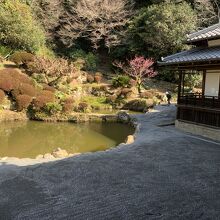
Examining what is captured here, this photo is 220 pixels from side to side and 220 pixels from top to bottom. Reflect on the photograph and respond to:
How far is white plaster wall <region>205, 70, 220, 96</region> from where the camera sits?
1383cm

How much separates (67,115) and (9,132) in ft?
13.2

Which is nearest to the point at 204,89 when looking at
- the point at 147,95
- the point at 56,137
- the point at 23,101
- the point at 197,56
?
the point at 197,56

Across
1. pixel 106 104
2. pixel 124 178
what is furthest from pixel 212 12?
pixel 124 178

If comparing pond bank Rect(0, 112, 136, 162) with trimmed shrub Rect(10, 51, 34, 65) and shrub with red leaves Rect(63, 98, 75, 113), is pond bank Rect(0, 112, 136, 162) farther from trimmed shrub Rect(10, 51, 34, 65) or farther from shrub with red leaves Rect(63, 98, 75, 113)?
trimmed shrub Rect(10, 51, 34, 65)

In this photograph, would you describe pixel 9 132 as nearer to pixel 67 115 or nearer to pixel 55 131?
pixel 55 131

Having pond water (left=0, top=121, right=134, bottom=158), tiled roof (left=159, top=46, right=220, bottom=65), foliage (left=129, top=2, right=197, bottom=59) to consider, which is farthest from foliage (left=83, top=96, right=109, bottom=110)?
tiled roof (left=159, top=46, right=220, bottom=65)

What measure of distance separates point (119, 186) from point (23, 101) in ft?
44.3

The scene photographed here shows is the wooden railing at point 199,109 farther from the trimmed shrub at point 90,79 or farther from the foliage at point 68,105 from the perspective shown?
the trimmed shrub at point 90,79

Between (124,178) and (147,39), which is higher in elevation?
(147,39)

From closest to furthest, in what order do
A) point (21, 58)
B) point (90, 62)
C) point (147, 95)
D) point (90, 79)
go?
point (147, 95), point (21, 58), point (90, 79), point (90, 62)

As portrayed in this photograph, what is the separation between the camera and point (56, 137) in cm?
1603

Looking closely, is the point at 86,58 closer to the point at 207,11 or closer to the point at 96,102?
the point at 96,102

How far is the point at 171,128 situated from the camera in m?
15.1

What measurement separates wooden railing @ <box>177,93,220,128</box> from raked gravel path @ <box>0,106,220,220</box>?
210 cm
